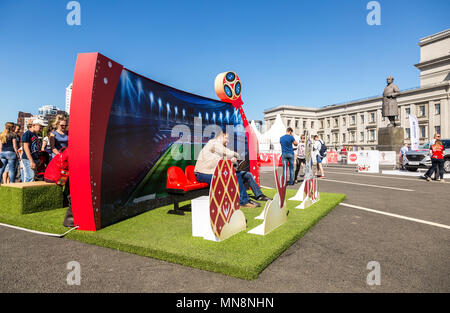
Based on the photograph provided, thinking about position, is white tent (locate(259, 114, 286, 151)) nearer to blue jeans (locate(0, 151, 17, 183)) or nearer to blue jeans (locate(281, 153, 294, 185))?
blue jeans (locate(281, 153, 294, 185))

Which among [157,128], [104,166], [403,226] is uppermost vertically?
[157,128]

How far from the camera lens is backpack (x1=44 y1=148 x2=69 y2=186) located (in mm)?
4861

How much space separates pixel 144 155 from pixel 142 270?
2.99m

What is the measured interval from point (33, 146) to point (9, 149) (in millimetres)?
1103

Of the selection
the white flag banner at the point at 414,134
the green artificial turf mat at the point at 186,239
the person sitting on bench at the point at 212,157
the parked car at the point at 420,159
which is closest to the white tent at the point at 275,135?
the white flag banner at the point at 414,134

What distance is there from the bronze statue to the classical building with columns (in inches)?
1309

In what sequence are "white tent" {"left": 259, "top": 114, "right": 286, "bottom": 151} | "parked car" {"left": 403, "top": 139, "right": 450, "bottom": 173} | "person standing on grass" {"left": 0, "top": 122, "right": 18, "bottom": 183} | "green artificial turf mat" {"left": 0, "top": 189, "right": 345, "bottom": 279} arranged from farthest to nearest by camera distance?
"white tent" {"left": 259, "top": 114, "right": 286, "bottom": 151} < "parked car" {"left": 403, "top": 139, "right": 450, "bottom": 173} < "person standing on grass" {"left": 0, "top": 122, "right": 18, "bottom": 183} < "green artificial turf mat" {"left": 0, "top": 189, "right": 345, "bottom": 279}

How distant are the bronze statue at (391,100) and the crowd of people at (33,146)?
2236 centimetres

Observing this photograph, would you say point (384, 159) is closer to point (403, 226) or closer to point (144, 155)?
point (403, 226)

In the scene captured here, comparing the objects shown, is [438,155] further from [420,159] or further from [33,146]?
[33,146]

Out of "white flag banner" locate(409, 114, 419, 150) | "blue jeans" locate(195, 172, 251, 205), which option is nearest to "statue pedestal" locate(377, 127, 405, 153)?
"white flag banner" locate(409, 114, 419, 150)

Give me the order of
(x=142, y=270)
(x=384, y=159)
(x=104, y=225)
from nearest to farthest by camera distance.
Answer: (x=142, y=270), (x=104, y=225), (x=384, y=159)

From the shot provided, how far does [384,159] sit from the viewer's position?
22172mm
